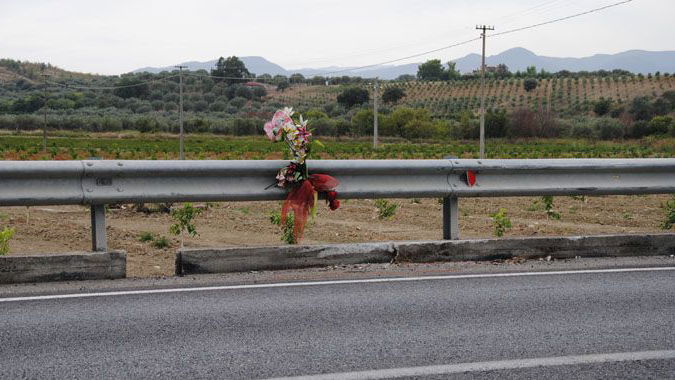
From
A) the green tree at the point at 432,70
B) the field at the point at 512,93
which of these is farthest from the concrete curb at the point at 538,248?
the green tree at the point at 432,70

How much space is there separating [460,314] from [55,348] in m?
2.86

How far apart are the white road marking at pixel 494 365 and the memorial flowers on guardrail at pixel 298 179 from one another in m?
3.52

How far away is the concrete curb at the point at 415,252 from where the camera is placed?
792cm

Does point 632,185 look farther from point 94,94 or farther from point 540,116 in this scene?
point 94,94

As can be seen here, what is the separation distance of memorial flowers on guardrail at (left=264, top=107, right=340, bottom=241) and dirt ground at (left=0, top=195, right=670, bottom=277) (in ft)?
5.71

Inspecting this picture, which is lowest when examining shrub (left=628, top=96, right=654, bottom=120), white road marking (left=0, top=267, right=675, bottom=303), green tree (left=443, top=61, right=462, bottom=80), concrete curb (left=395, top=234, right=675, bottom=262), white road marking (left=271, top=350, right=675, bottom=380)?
white road marking (left=271, top=350, right=675, bottom=380)

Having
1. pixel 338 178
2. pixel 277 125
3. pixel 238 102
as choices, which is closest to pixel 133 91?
pixel 238 102

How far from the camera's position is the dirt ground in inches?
444

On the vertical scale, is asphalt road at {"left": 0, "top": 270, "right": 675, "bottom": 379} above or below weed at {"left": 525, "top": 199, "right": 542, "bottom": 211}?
above

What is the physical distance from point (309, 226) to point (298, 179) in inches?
189

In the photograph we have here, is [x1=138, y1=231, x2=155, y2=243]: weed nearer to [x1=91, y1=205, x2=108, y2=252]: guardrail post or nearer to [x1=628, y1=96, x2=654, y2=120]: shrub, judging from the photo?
[x1=91, y1=205, x2=108, y2=252]: guardrail post

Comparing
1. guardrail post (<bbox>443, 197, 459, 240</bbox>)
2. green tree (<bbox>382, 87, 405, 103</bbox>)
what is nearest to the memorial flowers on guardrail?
guardrail post (<bbox>443, 197, 459, 240</bbox>)

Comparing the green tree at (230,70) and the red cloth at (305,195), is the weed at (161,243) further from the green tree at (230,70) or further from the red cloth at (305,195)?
the green tree at (230,70)

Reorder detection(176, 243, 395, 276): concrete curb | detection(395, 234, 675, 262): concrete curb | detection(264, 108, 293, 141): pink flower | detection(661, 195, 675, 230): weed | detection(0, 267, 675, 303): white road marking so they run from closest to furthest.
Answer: detection(0, 267, 675, 303): white road marking → detection(176, 243, 395, 276): concrete curb → detection(264, 108, 293, 141): pink flower → detection(395, 234, 675, 262): concrete curb → detection(661, 195, 675, 230): weed
